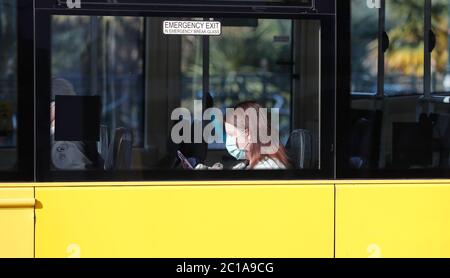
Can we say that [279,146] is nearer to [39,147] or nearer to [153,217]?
[153,217]

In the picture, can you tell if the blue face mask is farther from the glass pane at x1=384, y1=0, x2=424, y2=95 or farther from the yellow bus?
the glass pane at x1=384, y1=0, x2=424, y2=95

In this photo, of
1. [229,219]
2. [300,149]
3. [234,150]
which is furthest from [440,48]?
[229,219]

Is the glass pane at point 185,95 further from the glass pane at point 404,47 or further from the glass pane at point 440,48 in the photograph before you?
the glass pane at point 440,48

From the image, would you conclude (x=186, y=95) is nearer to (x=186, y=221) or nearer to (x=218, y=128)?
(x=218, y=128)

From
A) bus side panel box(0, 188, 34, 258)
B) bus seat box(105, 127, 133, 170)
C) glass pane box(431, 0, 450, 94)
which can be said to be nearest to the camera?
bus side panel box(0, 188, 34, 258)

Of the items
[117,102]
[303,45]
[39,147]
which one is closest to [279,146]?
[303,45]

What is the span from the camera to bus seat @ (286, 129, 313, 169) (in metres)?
3.99

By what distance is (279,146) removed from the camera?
402 cm

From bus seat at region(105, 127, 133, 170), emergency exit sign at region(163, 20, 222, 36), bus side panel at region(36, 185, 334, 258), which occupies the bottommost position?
bus side panel at region(36, 185, 334, 258)

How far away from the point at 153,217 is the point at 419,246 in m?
1.45

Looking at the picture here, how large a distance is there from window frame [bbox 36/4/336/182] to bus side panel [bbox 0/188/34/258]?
141 millimetres

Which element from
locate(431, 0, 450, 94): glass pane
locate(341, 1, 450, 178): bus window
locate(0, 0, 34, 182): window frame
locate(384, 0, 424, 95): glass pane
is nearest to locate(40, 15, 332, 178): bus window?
locate(0, 0, 34, 182): window frame

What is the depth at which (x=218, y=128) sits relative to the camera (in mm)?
3975

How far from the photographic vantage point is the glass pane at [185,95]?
12.7 feet
